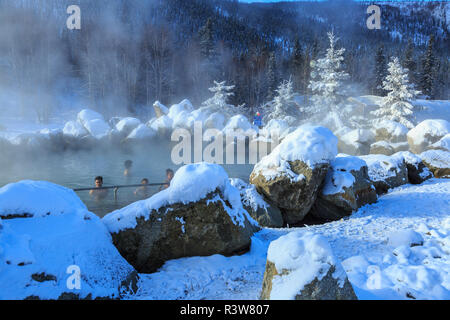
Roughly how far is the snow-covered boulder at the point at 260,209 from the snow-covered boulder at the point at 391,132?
52.2 feet

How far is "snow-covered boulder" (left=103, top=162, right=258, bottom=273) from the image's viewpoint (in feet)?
12.9

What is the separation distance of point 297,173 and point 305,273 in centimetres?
494

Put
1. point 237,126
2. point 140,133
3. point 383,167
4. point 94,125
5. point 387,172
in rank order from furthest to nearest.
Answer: point 94,125 < point 237,126 < point 140,133 < point 383,167 < point 387,172

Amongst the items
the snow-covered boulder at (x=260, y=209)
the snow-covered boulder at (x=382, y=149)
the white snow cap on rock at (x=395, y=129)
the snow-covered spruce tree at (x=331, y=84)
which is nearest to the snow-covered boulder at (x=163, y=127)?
the snow-covered spruce tree at (x=331, y=84)

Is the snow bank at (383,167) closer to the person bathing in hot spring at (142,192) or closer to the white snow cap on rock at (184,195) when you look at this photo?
the white snow cap on rock at (184,195)

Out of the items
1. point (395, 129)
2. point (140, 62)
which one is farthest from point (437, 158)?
point (140, 62)

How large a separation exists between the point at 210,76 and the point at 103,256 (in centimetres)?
4245

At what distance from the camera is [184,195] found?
418 cm

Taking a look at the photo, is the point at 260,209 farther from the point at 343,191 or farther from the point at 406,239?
the point at 406,239

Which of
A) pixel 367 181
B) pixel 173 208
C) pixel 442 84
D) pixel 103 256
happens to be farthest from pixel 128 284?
pixel 442 84

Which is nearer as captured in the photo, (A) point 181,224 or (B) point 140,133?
(A) point 181,224

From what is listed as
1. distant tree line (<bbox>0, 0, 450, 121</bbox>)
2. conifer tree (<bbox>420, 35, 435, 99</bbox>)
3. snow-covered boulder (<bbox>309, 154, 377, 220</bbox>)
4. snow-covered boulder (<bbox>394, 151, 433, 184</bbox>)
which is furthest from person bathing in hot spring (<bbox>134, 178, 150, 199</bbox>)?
conifer tree (<bbox>420, 35, 435, 99</bbox>)
